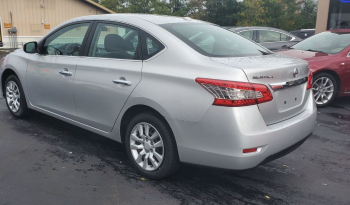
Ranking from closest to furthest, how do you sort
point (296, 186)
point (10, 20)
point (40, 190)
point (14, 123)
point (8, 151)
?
point (40, 190) < point (296, 186) < point (8, 151) < point (14, 123) < point (10, 20)

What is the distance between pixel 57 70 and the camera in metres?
4.53

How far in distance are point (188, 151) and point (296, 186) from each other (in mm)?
1233

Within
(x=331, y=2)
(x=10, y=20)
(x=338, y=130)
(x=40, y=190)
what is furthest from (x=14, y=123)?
(x=10, y=20)

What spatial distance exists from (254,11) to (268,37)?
2425 centimetres

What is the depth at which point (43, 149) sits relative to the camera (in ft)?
14.6

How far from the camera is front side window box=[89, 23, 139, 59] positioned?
3.81m

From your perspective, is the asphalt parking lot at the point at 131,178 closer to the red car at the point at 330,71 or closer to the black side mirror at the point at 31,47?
the black side mirror at the point at 31,47

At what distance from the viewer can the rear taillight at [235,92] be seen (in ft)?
9.75

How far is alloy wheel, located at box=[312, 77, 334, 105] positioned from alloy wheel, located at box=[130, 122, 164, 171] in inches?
174

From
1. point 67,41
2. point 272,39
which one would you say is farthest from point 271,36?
point 67,41

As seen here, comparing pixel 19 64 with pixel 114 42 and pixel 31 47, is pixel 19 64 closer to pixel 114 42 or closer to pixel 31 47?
pixel 31 47

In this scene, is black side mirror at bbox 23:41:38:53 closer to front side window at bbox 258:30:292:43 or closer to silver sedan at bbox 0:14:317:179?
silver sedan at bbox 0:14:317:179

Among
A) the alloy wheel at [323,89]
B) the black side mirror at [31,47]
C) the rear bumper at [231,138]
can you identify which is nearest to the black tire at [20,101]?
the black side mirror at [31,47]

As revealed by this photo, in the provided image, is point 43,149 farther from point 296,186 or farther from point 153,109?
point 296,186
